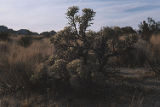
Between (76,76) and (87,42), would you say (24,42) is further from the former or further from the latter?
(76,76)

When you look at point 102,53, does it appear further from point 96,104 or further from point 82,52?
point 96,104

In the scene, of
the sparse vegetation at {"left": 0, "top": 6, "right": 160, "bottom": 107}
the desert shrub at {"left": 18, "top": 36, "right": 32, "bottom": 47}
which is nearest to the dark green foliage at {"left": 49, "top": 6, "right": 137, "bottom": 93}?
the sparse vegetation at {"left": 0, "top": 6, "right": 160, "bottom": 107}

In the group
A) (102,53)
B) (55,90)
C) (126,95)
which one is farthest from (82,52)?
(126,95)

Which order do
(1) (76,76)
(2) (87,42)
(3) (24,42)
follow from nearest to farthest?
(1) (76,76), (2) (87,42), (3) (24,42)

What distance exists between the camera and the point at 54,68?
648 cm

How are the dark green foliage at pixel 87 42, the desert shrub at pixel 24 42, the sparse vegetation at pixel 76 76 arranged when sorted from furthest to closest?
1. the desert shrub at pixel 24 42
2. the dark green foliage at pixel 87 42
3. the sparse vegetation at pixel 76 76

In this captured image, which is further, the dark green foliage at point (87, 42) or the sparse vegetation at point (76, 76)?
the dark green foliage at point (87, 42)

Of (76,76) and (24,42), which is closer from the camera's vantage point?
(76,76)

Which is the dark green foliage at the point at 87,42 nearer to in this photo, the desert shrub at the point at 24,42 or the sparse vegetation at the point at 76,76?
the sparse vegetation at the point at 76,76

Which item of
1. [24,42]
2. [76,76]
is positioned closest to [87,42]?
[76,76]

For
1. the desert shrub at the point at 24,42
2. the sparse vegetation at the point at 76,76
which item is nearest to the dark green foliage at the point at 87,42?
the sparse vegetation at the point at 76,76

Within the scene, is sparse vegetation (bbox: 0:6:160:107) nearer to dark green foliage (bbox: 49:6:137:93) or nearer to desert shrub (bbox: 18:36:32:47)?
dark green foliage (bbox: 49:6:137:93)

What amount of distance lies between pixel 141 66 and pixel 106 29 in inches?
128

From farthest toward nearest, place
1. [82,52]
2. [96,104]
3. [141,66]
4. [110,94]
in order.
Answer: [141,66] → [82,52] → [110,94] → [96,104]
